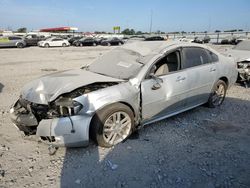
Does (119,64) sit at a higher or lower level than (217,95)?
higher

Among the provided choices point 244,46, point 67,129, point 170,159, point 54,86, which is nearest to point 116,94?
point 67,129

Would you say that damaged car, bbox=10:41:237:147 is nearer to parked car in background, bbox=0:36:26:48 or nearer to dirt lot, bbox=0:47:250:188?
dirt lot, bbox=0:47:250:188

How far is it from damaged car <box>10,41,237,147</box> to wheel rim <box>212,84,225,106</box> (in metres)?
0.37

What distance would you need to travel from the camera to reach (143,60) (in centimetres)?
422

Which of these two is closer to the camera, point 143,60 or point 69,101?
point 69,101

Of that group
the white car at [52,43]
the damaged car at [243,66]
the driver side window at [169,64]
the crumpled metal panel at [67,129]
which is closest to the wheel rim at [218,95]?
the driver side window at [169,64]

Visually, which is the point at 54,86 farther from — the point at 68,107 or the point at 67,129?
the point at 67,129

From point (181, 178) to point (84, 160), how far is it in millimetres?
1353

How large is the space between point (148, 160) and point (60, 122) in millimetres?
1349

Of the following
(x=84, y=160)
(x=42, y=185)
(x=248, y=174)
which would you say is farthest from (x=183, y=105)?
(x=42, y=185)

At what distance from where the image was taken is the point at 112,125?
372 cm

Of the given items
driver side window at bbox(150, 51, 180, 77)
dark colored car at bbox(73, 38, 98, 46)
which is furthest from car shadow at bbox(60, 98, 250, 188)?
dark colored car at bbox(73, 38, 98, 46)

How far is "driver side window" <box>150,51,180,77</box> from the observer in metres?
4.62

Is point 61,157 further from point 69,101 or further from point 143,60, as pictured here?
point 143,60
